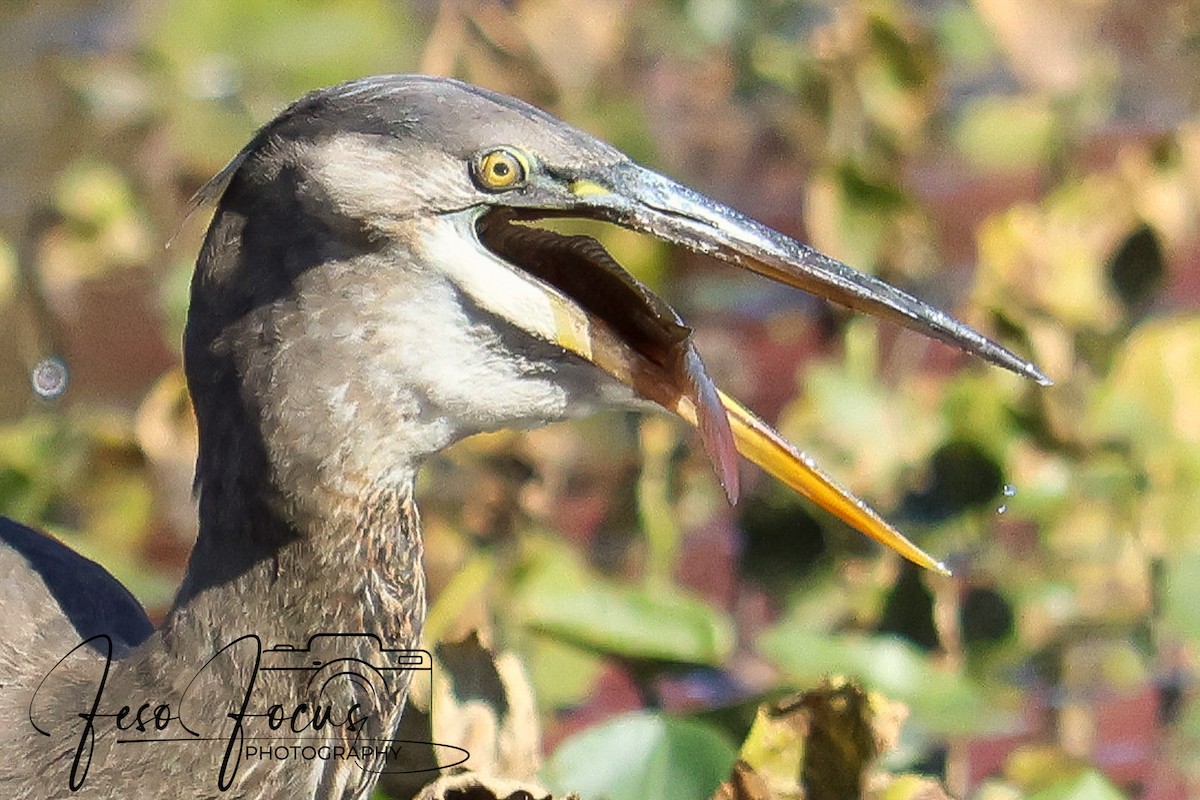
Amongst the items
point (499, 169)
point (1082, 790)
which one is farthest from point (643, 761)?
point (499, 169)

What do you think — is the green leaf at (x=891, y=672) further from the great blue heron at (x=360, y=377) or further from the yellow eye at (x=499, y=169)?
the yellow eye at (x=499, y=169)

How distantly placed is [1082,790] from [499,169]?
0.91 meters

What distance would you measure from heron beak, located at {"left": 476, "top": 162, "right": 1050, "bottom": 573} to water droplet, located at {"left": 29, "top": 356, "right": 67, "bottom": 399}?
2.15 metres

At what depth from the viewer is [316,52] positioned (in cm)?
499

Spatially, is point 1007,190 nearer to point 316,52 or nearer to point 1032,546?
point 316,52

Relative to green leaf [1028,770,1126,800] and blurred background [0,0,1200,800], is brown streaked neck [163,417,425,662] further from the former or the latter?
green leaf [1028,770,1126,800]

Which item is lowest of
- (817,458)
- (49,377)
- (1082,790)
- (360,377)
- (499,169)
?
(1082,790)

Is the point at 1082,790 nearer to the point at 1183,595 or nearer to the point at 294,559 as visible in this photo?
the point at 1183,595

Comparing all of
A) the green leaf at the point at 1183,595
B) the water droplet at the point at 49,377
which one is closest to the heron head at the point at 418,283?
the green leaf at the point at 1183,595

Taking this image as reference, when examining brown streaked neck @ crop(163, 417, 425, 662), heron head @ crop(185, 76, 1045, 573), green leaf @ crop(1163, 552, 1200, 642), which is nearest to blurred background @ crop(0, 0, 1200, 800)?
green leaf @ crop(1163, 552, 1200, 642)

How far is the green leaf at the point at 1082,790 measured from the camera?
2141mm

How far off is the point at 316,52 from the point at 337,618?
3259 mm

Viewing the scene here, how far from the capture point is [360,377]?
1.84m

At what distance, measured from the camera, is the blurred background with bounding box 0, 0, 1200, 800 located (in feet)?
8.71
